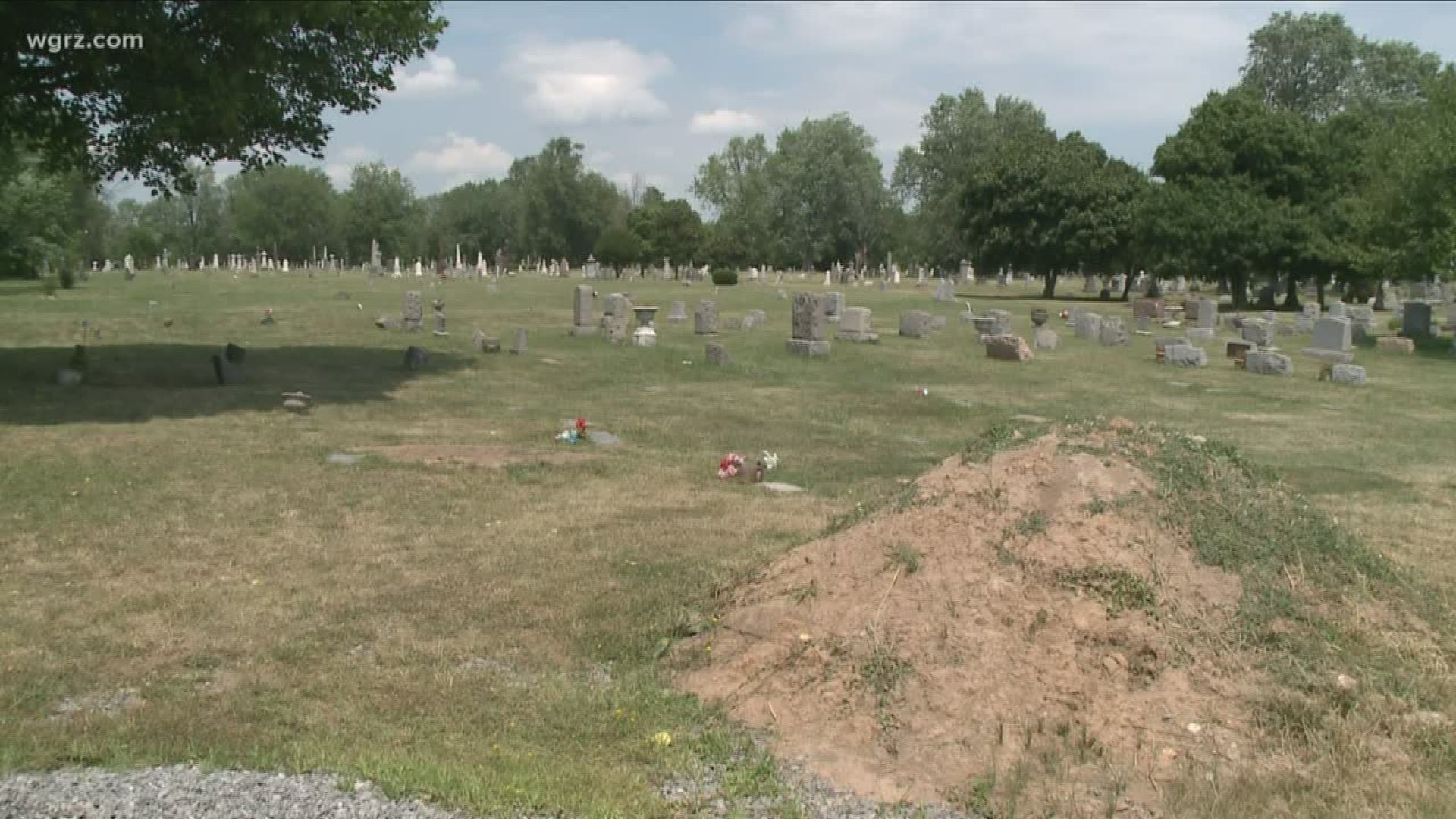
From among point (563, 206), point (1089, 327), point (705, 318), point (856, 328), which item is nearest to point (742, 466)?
point (856, 328)

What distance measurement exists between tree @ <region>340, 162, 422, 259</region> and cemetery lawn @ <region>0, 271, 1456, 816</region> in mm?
83539

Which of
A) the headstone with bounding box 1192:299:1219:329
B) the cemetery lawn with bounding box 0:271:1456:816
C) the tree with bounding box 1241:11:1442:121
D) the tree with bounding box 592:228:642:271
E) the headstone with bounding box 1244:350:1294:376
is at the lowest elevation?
the cemetery lawn with bounding box 0:271:1456:816

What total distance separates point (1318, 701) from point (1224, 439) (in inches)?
396

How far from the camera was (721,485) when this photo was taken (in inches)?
430

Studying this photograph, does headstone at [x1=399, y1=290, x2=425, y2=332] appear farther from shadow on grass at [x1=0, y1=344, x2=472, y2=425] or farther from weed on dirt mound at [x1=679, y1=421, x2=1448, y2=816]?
weed on dirt mound at [x1=679, y1=421, x2=1448, y2=816]

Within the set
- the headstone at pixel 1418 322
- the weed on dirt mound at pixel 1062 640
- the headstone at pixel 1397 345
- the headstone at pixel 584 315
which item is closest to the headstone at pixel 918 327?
the headstone at pixel 584 315

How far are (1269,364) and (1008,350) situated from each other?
16.9ft

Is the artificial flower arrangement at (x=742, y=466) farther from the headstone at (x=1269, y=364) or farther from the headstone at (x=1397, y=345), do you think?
the headstone at (x=1397, y=345)

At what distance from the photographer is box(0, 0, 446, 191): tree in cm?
1388

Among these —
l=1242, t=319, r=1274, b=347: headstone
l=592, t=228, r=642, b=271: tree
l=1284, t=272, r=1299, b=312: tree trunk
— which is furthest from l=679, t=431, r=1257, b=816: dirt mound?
l=592, t=228, r=642, b=271: tree

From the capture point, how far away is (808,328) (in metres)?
23.5

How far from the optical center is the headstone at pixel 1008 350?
78.3 feet

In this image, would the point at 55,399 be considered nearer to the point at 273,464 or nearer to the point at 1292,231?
the point at 273,464

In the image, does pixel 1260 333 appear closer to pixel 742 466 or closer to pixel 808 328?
pixel 808 328
